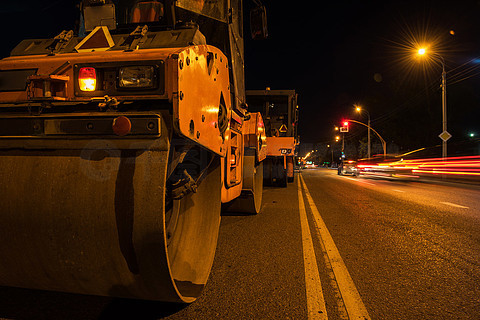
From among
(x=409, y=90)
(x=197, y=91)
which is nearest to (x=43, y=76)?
(x=197, y=91)

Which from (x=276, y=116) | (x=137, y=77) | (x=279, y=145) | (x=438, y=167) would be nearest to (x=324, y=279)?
(x=137, y=77)

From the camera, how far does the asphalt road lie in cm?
255

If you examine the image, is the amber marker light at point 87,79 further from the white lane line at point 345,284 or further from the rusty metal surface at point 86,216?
the white lane line at point 345,284

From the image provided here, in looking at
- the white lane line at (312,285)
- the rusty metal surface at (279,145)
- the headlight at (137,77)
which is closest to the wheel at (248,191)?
the white lane line at (312,285)

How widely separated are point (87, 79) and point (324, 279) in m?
2.76

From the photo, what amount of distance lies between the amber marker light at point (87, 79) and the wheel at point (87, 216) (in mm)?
410

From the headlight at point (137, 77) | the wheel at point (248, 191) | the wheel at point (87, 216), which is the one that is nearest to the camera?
the wheel at point (87, 216)

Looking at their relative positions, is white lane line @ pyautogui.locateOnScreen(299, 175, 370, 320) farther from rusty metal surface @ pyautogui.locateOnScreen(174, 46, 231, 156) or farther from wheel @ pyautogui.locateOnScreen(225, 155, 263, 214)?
rusty metal surface @ pyautogui.locateOnScreen(174, 46, 231, 156)

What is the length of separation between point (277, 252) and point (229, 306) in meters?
1.64

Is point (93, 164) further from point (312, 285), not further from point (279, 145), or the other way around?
point (279, 145)

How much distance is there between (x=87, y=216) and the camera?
1842 millimetres

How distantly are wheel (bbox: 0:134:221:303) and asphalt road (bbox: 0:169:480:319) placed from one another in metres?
0.72

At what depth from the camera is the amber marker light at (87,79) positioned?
2.03 m

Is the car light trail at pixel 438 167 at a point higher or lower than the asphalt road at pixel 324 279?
higher
